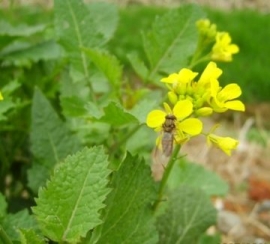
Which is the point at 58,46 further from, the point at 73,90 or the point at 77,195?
the point at 77,195

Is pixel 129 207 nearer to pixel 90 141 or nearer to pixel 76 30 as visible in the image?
pixel 90 141

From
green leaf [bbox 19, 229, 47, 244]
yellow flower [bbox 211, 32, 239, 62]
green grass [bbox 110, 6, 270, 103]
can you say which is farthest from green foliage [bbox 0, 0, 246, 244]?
green grass [bbox 110, 6, 270, 103]

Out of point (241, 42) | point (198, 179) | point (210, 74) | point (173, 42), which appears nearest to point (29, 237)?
point (210, 74)

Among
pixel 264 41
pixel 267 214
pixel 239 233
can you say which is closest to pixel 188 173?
pixel 239 233

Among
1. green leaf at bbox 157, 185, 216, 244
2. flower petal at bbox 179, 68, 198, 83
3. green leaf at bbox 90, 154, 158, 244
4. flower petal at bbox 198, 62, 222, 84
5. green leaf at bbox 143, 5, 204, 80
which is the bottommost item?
green leaf at bbox 157, 185, 216, 244

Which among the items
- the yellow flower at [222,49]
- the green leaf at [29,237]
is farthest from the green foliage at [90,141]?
the yellow flower at [222,49]

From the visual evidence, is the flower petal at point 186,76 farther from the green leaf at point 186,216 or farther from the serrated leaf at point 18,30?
the serrated leaf at point 18,30

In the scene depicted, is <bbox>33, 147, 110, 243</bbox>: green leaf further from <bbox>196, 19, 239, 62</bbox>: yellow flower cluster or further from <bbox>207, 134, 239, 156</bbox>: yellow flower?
<bbox>196, 19, 239, 62</bbox>: yellow flower cluster
